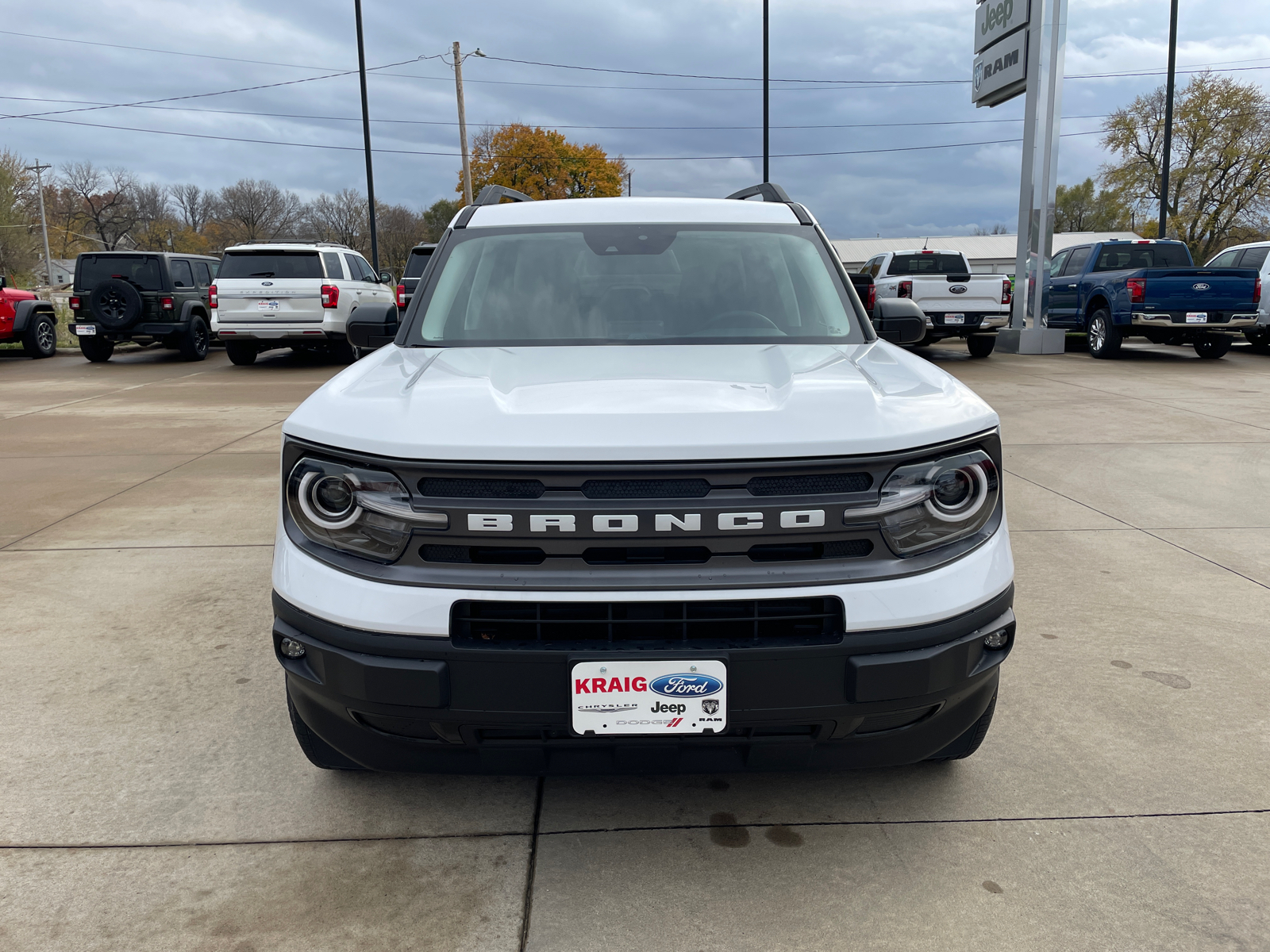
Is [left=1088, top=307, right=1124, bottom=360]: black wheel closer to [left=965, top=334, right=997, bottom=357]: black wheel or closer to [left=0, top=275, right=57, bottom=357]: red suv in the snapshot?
[left=965, top=334, right=997, bottom=357]: black wheel

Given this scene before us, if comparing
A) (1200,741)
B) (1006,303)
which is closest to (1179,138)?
(1006,303)

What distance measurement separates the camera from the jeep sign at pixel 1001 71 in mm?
16422

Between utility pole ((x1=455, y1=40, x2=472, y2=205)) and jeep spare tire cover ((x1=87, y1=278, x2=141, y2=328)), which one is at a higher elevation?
utility pole ((x1=455, y1=40, x2=472, y2=205))

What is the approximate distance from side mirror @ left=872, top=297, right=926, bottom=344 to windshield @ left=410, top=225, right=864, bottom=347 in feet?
1.12

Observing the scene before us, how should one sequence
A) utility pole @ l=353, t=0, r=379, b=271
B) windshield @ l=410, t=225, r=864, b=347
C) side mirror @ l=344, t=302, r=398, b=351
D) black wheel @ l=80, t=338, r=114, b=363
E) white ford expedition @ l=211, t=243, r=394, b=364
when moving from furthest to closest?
utility pole @ l=353, t=0, r=379, b=271 < black wheel @ l=80, t=338, r=114, b=363 < white ford expedition @ l=211, t=243, r=394, b=364 < side mirror @ l=344, t=302, r=398, b=351 < windshield @ l=410, t=225, r=864, b=347

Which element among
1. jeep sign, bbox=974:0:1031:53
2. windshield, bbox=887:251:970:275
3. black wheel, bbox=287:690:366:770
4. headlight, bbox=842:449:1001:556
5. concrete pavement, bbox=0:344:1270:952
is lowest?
concrete pavement, bbox=0:344:1270:952

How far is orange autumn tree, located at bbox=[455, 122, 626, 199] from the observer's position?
63.0 meters

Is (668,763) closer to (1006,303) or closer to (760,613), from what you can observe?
(760,613)

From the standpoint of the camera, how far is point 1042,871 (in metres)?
2.34

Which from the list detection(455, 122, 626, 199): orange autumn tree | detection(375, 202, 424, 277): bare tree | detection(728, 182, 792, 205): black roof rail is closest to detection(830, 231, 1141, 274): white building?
detection(455, 122, 626, 199): orange autumn tree

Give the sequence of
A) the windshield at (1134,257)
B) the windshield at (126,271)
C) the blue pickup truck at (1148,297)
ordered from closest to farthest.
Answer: the blue pickup truck at (1148,297) → the windshield at (1134,257) → the windshield at (126,271)

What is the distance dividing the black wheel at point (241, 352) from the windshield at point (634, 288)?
13.2 metres

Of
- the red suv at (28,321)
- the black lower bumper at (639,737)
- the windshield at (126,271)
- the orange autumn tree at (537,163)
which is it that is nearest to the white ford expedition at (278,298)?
the windshield at (126,271)

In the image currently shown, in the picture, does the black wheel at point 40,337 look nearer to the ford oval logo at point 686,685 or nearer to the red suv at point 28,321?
the red suv at point 28,321
